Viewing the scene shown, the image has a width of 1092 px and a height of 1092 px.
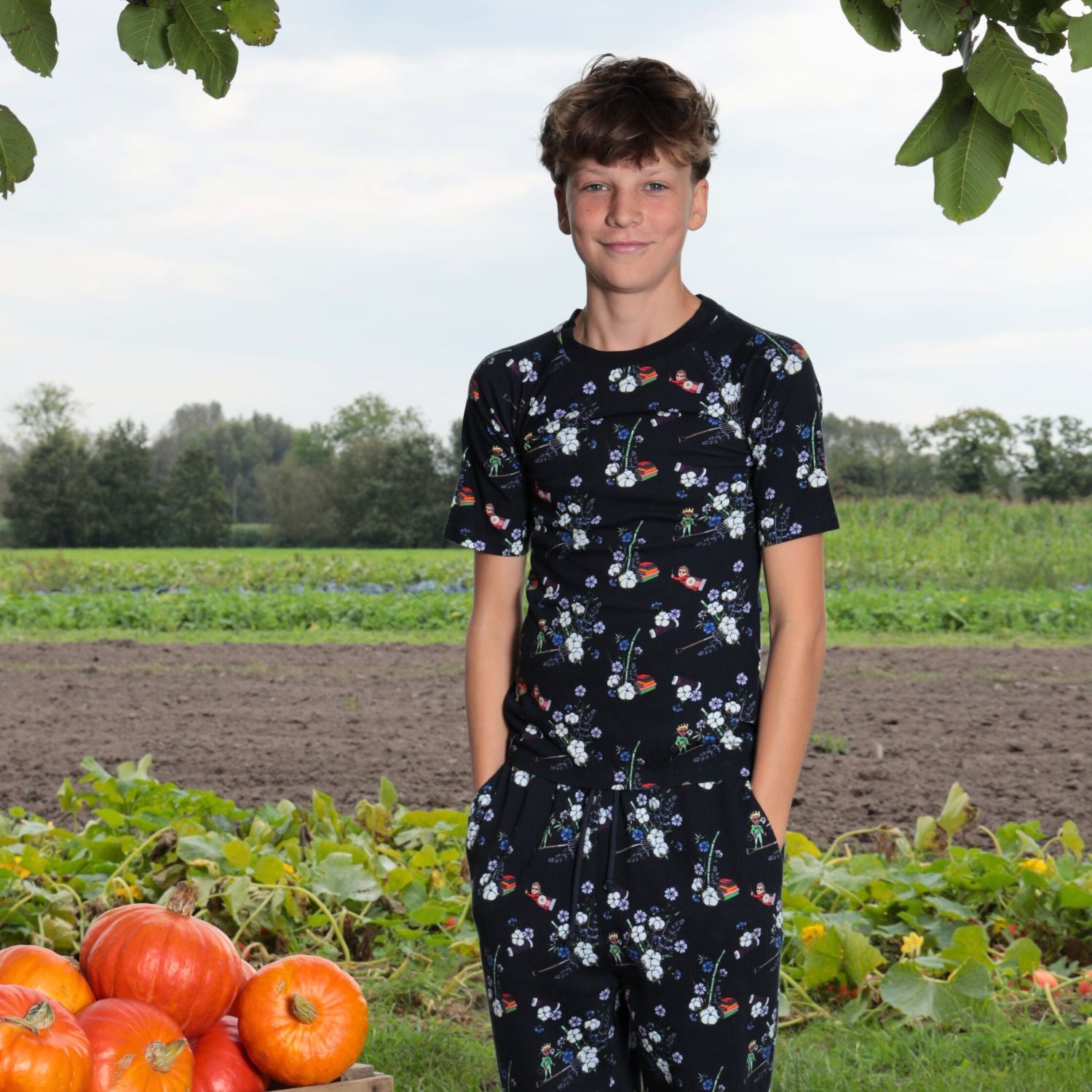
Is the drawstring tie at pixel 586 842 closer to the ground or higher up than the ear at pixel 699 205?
closer to the ground

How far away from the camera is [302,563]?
18.8m

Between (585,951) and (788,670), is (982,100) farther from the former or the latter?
(585,951)

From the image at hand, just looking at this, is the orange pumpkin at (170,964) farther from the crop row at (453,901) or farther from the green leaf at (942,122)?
the green leaf at (942,122)

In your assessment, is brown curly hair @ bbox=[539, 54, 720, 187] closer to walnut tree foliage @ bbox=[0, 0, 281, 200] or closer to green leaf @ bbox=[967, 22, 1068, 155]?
green leaf @ bbox=[967, 22, 1068, 155]

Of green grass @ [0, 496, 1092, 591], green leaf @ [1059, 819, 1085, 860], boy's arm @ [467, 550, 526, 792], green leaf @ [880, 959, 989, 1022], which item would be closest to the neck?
boy's arm @ [467, 550, 526, 792]

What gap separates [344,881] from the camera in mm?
3605

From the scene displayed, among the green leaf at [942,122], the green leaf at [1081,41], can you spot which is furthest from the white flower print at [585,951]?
the green leaf at [1081,41]

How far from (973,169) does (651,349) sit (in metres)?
0.54

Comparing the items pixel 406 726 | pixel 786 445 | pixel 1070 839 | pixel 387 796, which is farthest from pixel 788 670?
pixel 406 726

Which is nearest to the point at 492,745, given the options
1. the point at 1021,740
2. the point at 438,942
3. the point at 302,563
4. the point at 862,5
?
the point at 862,5

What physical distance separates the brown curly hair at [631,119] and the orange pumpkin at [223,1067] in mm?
1526

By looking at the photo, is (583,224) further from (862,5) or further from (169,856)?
(169,856)

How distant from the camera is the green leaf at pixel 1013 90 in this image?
180 centimetres

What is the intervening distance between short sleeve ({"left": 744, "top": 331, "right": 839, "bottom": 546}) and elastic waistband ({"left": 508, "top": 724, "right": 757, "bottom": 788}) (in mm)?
311
